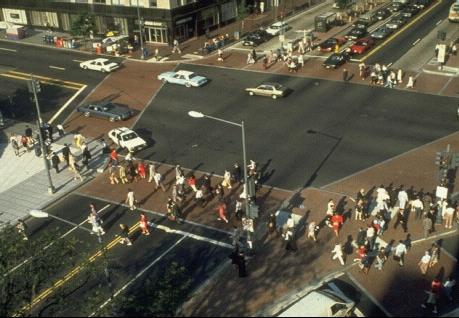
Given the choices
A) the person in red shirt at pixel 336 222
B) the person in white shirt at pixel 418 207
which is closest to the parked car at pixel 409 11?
the person in white shirt at pixel 418 207

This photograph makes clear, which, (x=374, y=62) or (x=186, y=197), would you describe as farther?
(x=374, y=62)

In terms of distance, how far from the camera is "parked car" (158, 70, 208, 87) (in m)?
52.6

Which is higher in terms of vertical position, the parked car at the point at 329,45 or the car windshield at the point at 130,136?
the parked car at the point at 329,45

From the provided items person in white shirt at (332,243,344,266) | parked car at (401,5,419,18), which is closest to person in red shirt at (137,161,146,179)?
person in white shirt at (332,243,344,266)

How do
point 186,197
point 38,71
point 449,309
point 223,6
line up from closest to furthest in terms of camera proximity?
point 449,309 → point 186,197 → point 38,71 → point 223,6

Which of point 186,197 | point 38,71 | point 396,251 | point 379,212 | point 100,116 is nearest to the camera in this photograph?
point 396,251

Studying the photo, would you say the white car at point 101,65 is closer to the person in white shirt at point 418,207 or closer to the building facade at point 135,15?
the building facade at point 135,15

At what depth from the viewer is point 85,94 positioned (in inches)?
2106

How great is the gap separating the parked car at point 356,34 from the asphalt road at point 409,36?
3.25m

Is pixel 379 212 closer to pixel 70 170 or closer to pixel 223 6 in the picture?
pixel 70 170

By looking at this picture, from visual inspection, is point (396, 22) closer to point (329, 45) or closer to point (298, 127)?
point (329, 45)

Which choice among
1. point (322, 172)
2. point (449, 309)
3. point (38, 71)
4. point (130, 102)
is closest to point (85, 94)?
point (130, 102)

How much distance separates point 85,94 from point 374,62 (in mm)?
28675

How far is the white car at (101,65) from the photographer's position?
58219mm
